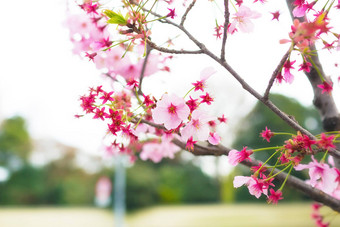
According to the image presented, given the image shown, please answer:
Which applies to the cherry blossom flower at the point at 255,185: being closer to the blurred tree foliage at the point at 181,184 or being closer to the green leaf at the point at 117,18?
the green leaf at the point at 117,18

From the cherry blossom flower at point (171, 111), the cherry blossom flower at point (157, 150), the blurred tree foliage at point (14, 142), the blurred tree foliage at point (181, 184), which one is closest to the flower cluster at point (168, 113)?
the cherry blossom flower at point (171, 111)

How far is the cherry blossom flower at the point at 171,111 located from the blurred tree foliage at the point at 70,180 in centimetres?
1160

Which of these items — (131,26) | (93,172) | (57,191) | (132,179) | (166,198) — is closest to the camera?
(131,26)

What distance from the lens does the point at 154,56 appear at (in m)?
1.37

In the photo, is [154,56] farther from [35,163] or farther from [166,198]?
[35,163]

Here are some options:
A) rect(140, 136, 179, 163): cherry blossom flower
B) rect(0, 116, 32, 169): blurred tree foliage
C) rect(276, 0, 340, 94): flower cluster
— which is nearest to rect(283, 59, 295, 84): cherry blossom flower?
rect(276, 0, 340, 94): flower cluster

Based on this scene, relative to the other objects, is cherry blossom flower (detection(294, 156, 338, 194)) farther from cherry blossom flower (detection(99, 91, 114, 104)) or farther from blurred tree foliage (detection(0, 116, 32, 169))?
blurred tree foliage (detection(0, 116, 32, 169))

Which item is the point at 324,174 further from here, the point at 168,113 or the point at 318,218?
the point at 318,218

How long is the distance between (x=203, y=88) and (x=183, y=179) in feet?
53.2

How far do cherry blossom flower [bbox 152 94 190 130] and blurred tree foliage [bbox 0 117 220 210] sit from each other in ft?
38.1

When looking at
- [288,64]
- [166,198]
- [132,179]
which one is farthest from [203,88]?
[166,198]

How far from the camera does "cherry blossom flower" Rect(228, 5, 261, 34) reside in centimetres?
85

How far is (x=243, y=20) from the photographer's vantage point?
0.90 m

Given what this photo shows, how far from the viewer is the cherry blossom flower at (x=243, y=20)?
85cm
